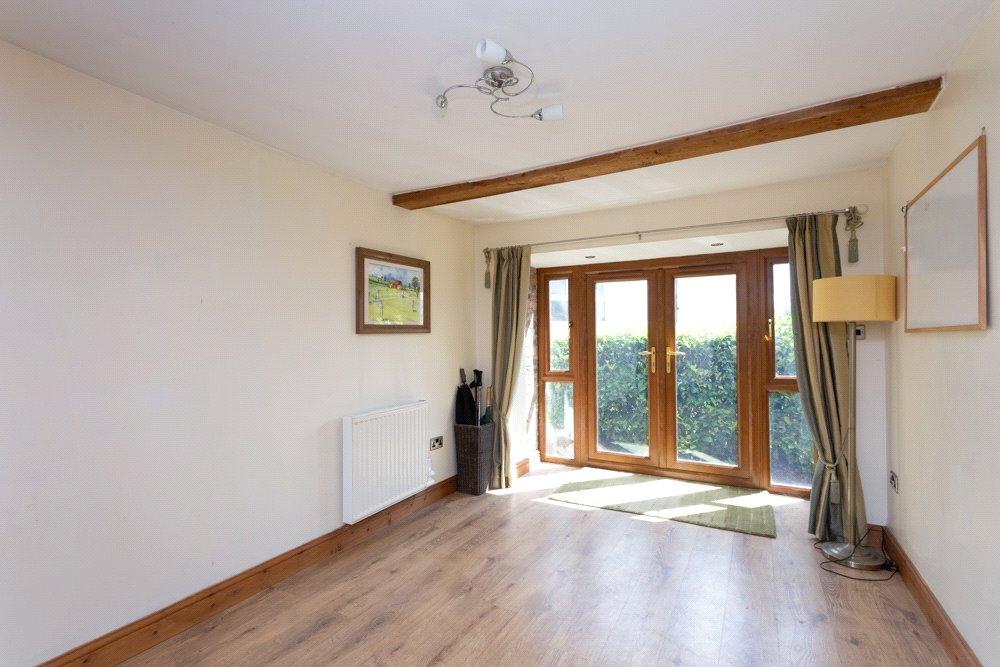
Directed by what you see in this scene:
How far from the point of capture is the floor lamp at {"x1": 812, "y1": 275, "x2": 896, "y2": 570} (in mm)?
2717

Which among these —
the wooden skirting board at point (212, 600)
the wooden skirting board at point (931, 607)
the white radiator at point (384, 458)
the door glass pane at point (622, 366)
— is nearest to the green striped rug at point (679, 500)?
the door glass pane at point (622, 366)

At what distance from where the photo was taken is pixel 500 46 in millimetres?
1752

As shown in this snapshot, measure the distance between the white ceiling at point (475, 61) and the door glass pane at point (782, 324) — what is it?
4.90 ft

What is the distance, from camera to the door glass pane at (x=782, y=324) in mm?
4035

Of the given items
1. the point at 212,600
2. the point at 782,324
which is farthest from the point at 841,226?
the point at 212,600

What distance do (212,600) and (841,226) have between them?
4.25 meters

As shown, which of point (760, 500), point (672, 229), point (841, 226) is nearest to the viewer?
point (841, 226)

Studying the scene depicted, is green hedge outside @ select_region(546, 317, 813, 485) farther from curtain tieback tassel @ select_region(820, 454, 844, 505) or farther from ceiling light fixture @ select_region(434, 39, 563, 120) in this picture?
ceiling light fixture @ select_region(434, 39, 563, 120)

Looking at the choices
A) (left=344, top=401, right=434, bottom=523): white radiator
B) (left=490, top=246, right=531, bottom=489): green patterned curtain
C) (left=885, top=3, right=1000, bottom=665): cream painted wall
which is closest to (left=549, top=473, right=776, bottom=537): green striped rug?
(left=490, top=246, right=531, bottom=489): green patterned curtain

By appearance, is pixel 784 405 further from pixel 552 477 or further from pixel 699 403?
pixel 552 477

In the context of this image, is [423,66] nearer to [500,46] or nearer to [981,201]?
[500,46]

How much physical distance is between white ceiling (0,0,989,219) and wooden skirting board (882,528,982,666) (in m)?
2.29

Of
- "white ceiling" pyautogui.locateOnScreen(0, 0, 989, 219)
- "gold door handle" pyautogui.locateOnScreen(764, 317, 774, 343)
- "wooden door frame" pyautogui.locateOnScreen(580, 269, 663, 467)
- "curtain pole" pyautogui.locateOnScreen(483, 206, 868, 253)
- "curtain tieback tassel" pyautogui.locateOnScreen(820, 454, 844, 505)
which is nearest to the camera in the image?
"white ceiling" pyautogui.locateOnScreen(0, 0, 989, 219)

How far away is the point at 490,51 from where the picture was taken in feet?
5.55
